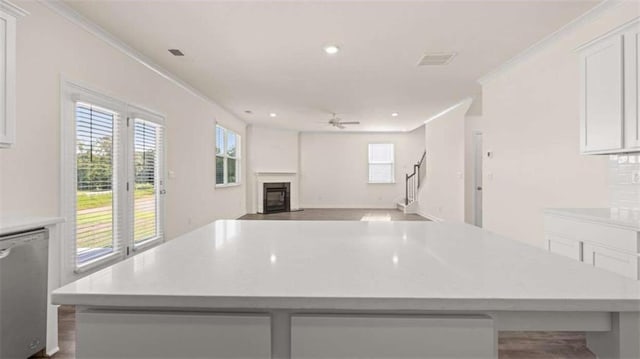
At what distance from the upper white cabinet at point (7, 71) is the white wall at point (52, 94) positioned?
1.45 feet

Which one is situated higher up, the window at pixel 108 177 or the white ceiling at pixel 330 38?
the white ceiling at pixel 330 38

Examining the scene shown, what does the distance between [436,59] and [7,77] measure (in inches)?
162

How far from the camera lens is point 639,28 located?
233 cm

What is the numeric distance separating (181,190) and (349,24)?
374 cm

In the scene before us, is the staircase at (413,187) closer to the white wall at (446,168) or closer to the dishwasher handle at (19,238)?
the white wall at (446,168)

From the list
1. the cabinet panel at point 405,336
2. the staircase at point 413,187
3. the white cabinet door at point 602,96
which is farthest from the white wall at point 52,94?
the staircase at point 413,187

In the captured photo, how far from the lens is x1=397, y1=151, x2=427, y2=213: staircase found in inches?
396

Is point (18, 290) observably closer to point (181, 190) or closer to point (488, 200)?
point (181, 190)

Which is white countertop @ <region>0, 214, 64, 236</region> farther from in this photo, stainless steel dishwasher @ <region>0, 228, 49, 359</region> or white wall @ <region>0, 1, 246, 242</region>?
white wall @ <region>0, 1, 246, 242</region>

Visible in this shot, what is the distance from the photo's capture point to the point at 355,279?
2.78ft

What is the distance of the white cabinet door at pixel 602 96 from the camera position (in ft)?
8.26

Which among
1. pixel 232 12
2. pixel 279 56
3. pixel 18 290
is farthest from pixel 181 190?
pixel 18 290

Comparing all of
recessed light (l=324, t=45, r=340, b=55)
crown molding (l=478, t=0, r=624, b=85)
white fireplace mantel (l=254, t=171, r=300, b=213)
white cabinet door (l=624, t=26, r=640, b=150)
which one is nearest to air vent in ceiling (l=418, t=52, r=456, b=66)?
crown molding (l=478, t=0, r=624, b=85)

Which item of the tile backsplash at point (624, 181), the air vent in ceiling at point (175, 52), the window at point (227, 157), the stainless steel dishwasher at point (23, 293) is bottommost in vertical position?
the stainless steel dishwasher at point (23, 293)
